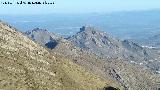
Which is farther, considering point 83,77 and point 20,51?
point 83,77

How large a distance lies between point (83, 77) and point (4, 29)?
115ft

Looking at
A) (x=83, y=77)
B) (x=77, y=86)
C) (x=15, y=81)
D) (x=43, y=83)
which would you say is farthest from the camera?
(x=83, y=77)

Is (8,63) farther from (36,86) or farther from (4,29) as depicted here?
(4,29)

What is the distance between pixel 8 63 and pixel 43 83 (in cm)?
1252

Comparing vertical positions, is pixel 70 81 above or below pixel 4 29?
below

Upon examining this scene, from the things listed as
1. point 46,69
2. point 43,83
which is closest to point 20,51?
point 46,69

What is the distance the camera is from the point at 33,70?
13712cm

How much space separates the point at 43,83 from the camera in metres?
132

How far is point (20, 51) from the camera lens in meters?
147

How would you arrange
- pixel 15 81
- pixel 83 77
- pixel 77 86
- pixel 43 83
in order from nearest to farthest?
1. pixel 15 81
2. pixel 43 83
3. pixel 77 86
4. pixel 83 77

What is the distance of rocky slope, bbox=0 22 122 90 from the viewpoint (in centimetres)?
12638

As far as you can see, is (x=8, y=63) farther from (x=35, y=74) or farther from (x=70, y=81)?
(x=70, y=81)

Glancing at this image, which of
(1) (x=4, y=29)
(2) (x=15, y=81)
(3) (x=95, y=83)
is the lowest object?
(3) (x=95, y=83)

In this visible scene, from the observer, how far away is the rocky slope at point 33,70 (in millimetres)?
126375
